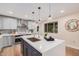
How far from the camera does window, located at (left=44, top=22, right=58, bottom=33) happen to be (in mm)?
1653

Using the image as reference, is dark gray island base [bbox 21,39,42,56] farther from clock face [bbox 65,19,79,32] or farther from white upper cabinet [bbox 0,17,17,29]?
clock face [bbox 65,19,79,32]

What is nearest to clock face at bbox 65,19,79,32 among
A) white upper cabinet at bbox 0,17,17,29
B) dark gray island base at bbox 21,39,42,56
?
dark gray island base at bbox 21,39,42,56

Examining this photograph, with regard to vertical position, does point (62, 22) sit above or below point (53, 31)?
above

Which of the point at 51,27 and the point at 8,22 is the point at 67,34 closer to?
the point at 51,27

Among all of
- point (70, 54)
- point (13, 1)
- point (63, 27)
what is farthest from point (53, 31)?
point (13, 1)

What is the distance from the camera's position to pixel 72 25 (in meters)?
1.62

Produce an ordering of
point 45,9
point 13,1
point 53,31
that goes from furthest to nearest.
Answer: point 45,9 → point 53,31 → point 13,1

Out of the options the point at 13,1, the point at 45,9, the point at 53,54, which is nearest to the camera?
the point at 53,54

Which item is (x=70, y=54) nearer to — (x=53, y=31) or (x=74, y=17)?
(x=53, y=31)

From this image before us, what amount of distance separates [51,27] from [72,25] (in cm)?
44

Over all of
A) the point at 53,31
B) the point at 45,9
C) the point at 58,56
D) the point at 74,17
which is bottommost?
the point at 58,56

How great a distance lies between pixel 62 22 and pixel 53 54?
67cm

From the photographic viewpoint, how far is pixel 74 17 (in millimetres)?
1578

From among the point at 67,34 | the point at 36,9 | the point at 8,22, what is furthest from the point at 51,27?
the point at 8,22
